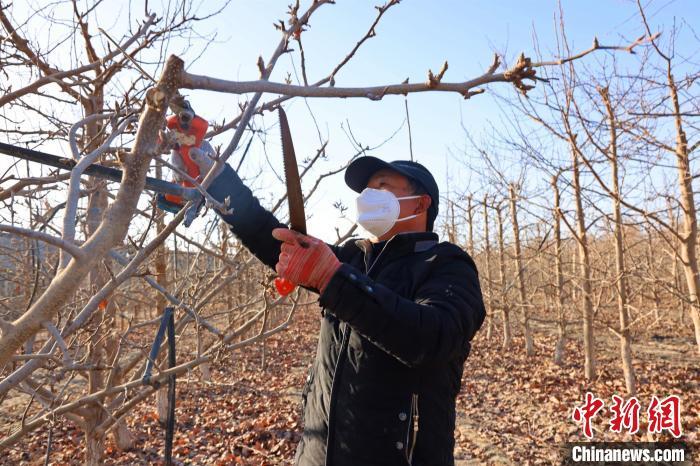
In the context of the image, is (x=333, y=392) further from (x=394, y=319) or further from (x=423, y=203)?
(x=423, y=203)

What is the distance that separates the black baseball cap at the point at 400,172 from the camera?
2189mm

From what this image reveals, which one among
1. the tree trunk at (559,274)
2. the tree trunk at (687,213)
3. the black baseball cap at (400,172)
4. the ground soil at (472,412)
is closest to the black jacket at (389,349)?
the black baseball cap at (400,172)

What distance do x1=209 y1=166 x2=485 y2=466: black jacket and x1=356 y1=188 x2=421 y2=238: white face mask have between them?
0.16m

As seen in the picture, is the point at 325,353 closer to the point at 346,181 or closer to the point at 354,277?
the point at 354,277

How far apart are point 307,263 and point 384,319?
299mm

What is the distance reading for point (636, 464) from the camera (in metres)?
5.16

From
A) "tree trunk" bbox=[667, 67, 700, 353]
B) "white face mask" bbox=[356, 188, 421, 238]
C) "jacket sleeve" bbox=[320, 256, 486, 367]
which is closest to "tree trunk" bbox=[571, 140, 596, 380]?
"tree trunk" bbox=[667, 67, 700, 353]

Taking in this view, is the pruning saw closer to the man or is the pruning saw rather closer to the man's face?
the man

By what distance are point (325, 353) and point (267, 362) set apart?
1060cm

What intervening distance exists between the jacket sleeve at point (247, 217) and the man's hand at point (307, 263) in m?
0.48

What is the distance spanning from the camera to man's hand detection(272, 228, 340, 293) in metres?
1.43

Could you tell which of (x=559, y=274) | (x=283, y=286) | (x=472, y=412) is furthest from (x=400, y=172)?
(x=559, y=274)

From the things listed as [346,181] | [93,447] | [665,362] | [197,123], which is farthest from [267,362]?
[197,123]

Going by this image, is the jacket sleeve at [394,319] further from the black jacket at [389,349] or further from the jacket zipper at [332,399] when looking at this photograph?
the jacket zipper at [332,399]
